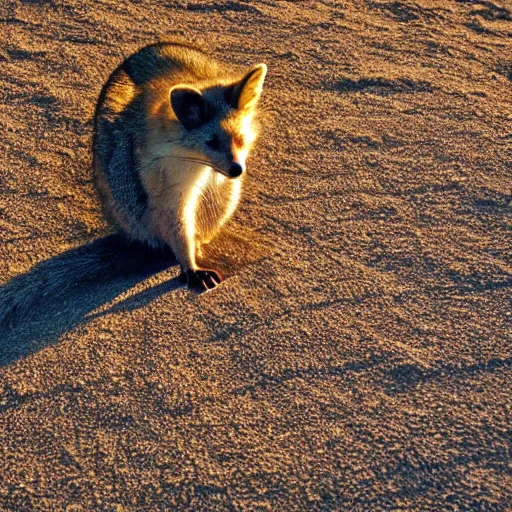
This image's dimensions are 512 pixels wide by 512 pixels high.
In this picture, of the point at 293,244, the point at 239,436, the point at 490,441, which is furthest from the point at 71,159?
the point at 490,441

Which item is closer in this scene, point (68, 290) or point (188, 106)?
point (188, 106)

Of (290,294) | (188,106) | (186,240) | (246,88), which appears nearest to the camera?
(188,106)

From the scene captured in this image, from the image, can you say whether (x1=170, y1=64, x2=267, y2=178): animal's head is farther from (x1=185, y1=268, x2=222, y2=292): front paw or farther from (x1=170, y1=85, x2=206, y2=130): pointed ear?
(x1=185, y1=268, x2=222, y2=292): front paw

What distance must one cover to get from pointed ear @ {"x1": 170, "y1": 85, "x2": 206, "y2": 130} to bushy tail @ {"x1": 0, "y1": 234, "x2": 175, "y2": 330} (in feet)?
3.16

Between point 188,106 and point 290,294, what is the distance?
122 cm

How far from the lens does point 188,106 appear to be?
3883 millimetres

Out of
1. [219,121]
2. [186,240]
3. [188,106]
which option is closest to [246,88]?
[219,121]

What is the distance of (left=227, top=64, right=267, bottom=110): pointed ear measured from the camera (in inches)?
156

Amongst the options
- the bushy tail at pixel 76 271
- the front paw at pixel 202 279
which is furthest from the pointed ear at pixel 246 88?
the bushy tail at pixel 76 271

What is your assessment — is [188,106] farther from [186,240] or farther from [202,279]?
[202,279]

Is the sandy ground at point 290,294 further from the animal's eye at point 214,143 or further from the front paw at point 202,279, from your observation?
the animal's eye at point 214,143

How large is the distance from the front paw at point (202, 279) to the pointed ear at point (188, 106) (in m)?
0.87

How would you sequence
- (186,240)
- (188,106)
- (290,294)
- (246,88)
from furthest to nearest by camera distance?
(186,240), (290,294), (246,88), (188,106)

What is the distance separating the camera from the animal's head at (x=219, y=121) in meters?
3.90
